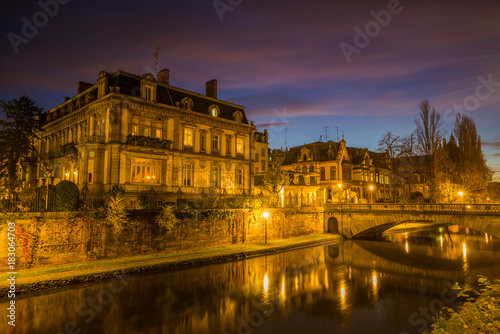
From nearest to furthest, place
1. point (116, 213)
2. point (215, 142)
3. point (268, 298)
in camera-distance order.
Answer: point (268, 298) < point (116, 213) < point (215, 142)

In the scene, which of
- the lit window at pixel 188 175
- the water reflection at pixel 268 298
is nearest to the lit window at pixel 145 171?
the lit window at pixel 188 175

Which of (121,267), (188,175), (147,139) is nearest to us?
(121,267)

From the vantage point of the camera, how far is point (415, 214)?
3522 cm

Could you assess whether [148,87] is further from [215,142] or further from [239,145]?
[239,145]

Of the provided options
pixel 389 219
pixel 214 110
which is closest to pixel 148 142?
pixel 214 110

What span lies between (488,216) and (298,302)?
22279 mm

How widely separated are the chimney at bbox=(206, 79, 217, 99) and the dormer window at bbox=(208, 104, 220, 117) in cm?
299

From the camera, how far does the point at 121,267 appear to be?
67.8 ft

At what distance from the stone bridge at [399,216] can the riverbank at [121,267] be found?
13.7 m

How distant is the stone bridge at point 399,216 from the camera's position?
3011cm

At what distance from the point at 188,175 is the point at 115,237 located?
14.5 meters

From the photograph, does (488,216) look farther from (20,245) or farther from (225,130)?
(20,245)

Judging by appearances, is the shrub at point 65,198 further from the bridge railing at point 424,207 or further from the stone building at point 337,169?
the stone building at point 337,169

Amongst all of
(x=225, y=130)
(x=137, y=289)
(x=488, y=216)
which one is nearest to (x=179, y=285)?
(x=137, y=289)
